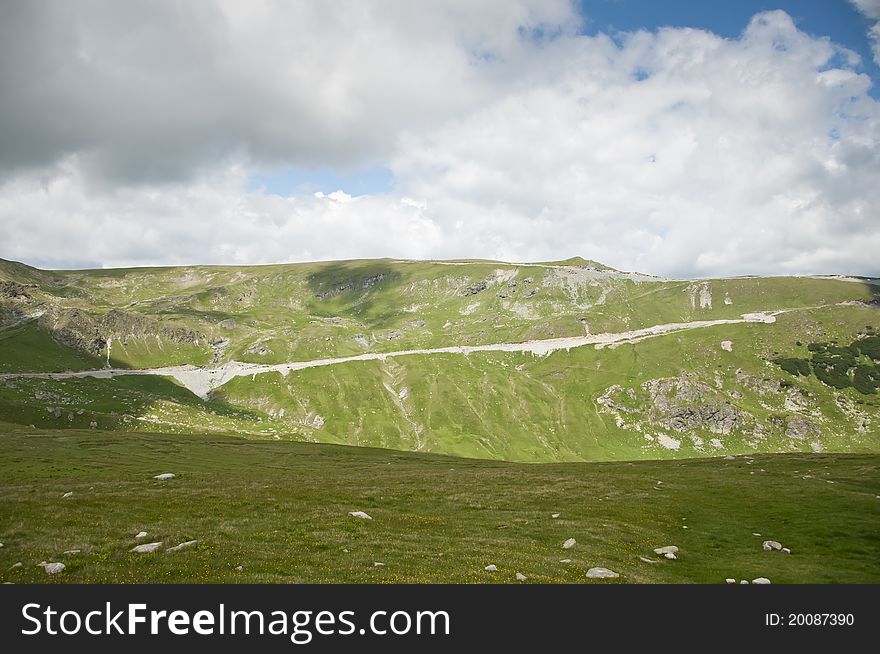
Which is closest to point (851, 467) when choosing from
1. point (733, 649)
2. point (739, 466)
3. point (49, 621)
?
point (739, 466)

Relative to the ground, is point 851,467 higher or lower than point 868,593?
lower

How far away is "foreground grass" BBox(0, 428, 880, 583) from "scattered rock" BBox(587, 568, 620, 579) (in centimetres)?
44

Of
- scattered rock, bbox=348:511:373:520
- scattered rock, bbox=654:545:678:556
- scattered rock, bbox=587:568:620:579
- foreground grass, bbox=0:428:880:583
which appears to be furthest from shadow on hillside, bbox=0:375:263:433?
scattered rock, bbox=587:568:620:579

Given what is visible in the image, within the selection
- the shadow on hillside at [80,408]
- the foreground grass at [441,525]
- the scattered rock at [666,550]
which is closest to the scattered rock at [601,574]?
the foreground grass at [441,525]

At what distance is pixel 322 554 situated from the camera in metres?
24.8

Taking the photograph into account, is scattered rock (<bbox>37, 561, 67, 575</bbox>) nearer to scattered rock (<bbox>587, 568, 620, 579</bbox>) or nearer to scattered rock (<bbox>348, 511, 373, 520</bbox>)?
scattered rock (<bbox>348, 511, 373, 520</bbox>)

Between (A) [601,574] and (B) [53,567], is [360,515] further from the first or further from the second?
(B) [53,567]

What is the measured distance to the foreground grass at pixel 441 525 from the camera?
22.8 meters

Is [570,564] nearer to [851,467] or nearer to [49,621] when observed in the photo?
[49,621]

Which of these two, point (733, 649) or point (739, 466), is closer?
point (733, 649)

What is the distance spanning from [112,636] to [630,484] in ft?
A: 183

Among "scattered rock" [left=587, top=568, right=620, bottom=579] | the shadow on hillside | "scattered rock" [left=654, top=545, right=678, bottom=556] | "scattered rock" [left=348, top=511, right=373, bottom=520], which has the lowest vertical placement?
the shadow on hillside

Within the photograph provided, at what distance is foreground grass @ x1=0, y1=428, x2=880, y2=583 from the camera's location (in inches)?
897

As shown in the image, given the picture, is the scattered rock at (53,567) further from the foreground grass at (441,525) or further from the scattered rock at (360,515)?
the scattered rock at (360,515)
